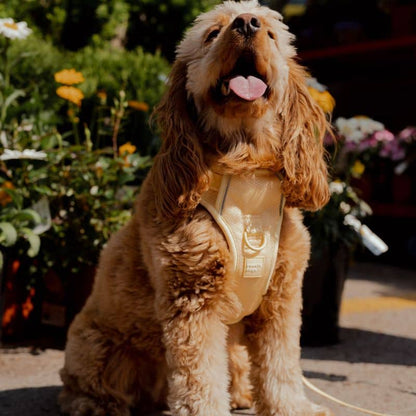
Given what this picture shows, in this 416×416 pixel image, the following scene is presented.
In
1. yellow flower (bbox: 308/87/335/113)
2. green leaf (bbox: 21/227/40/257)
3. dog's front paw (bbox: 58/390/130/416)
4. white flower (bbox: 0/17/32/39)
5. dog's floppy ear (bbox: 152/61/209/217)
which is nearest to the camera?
dog's floppy ear (bbox: 152/61/209/217)

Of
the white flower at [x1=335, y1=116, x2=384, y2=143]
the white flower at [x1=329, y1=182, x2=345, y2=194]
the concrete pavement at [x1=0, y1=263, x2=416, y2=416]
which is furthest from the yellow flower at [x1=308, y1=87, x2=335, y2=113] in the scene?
the concrete pavement at [x1=0, y1=263, x2=416, y2=416]

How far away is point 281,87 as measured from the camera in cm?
270

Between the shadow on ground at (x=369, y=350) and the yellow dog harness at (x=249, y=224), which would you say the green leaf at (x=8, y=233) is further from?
the shadow on ground at (x=369, y=350)

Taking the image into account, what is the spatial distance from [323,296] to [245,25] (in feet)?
8.36

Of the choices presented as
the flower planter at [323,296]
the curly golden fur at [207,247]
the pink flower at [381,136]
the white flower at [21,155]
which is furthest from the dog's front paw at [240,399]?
the pink flower at [381,136]

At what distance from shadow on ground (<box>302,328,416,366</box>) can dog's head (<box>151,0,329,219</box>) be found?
1877 mm

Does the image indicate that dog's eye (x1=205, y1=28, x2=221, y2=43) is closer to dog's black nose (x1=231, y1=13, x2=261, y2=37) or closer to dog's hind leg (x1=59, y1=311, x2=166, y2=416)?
dog's black nose (x1=231, y1=13, x2=261, y2=37)

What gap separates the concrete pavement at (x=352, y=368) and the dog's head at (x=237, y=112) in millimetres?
1263

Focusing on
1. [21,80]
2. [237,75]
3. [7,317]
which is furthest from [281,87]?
[21,80]

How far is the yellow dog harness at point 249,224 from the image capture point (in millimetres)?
2633

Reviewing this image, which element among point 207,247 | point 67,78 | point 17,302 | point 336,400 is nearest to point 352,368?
point 336,400

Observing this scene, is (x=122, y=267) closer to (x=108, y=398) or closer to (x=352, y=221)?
(x=108, y=398)

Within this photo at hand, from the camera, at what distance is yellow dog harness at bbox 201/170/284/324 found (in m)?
2.63

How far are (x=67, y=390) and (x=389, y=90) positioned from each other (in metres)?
7.35
